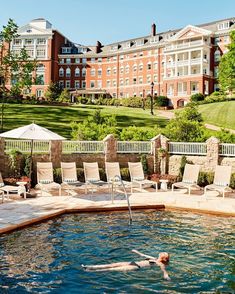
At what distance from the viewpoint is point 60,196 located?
50.1ft

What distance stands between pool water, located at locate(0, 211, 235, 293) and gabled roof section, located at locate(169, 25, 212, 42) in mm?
57514

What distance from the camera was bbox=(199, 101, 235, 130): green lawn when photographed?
38969 millimetres

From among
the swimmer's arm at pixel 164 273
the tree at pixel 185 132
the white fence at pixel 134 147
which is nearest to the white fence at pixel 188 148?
the white fence at pixel 134 147

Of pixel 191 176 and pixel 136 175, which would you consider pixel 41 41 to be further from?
pixel 191 176

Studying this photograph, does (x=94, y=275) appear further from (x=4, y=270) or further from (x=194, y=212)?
(x=194, y=212)

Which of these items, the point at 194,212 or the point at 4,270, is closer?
the point at 4,270

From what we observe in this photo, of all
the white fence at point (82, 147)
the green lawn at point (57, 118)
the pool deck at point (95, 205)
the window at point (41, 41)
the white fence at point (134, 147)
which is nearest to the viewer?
the pool deck at point (95, 205)

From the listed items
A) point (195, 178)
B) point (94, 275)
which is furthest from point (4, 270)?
point (195, 178)

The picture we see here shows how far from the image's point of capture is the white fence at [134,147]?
20172mm

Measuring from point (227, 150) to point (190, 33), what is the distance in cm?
5205

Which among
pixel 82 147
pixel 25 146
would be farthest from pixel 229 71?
pixel 25 146

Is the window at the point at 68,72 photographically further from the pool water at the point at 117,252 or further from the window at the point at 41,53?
the pool water at the point at 117,252

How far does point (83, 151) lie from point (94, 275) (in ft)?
40.1

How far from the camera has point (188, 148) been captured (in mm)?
19969
